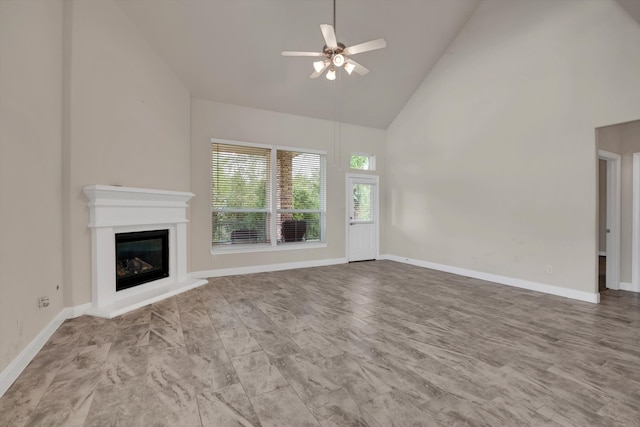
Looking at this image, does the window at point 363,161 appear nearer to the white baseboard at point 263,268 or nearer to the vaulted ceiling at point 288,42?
the vaulted ceiling at point 288,42

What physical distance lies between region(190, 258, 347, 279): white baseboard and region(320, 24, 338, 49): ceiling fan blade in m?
4.07

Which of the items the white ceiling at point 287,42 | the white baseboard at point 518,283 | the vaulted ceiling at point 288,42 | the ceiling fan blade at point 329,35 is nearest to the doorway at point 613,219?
the white baseboard at point 518,283

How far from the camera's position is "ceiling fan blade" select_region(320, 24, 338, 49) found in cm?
298

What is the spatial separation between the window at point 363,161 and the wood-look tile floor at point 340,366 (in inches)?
153

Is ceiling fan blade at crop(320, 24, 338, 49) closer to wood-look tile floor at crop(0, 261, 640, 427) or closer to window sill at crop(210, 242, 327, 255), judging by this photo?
wood-look tile floor at crop(0, 261, 640, 427)

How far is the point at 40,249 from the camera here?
2748 mm

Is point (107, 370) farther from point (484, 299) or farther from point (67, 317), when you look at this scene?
point (484, 299)

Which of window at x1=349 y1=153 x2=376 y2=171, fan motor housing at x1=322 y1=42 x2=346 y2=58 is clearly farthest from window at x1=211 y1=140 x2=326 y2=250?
fan motor housing at x1=322 y1=42 x2=346 y2=58

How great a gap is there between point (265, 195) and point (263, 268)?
1.46 metres

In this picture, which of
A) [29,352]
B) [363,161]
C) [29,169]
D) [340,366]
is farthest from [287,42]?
[29,352]

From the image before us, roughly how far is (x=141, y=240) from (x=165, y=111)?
2029mm

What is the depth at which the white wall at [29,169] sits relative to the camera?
2205mm

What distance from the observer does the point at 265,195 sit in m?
5.91

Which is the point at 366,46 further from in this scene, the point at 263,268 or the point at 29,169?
the point at 263,268
